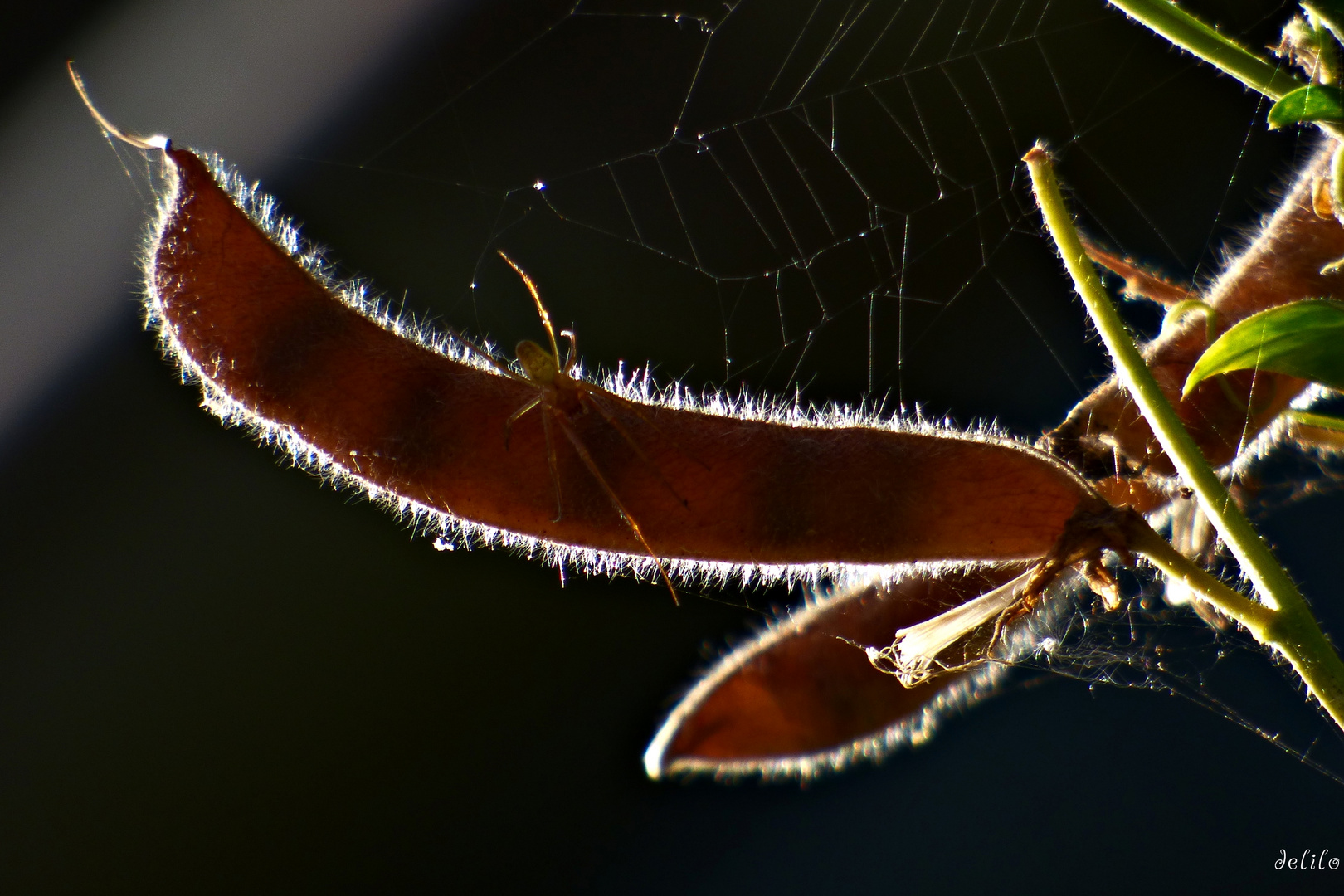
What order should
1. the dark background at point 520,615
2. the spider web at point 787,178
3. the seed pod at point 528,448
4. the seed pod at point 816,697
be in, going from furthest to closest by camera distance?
the dark background at point 520,615 → the spider web at point 787,178 → the seed pod at point 816,697 → the seed pod at point 528,448

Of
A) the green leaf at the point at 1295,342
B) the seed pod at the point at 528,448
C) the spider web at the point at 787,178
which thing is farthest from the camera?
the spider web at the point at 787,178

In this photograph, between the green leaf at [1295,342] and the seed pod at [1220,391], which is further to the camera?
the seed pod at [1220,391]

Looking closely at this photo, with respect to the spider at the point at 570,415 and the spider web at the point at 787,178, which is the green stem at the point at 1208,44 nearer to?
the spider at the point at 570,415

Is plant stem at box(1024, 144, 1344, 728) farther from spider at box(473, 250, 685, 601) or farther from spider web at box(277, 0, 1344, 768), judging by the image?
spider web at box(277, 0, 1344, 768)

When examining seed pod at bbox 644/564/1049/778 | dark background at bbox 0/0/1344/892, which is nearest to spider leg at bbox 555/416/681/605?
seed pod at bbox 644/564/1049/778

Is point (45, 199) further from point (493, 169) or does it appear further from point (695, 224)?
point (695, 224)

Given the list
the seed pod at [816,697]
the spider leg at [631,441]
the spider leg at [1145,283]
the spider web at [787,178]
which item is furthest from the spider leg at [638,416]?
the spider web at [787,178]

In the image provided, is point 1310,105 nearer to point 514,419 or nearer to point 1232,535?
point 1232,535
